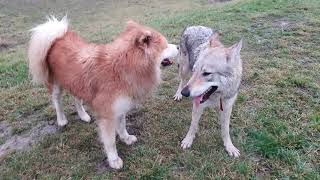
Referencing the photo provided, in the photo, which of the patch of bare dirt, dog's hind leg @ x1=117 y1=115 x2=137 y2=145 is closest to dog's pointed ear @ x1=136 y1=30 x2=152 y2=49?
dog's hind leg @ x1=117 y1=115 x2=137 y2=145

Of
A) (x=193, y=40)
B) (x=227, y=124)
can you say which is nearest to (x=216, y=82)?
(x=227, y=124)

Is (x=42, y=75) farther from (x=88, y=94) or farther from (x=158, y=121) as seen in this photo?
(x=158, y=121)

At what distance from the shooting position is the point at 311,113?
4.07m

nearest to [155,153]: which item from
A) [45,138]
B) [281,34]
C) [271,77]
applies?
[45,138]

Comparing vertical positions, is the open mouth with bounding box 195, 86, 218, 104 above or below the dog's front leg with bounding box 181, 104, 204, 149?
above

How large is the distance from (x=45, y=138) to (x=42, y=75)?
Result: 0.72 metres

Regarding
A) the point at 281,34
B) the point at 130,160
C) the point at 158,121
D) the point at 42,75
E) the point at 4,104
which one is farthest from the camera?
the point at 281,34

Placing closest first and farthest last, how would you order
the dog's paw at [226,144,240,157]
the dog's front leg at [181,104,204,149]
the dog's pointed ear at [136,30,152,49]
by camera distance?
the dog's pointed ear at [136,30,152,49] < the dog's paw at [226,144,240,157] < the dog's front leg at [181,104,204,149]

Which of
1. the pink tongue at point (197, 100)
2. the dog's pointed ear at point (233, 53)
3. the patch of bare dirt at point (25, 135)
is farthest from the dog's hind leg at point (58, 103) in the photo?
the dog's pointed ear at point (233, 53)

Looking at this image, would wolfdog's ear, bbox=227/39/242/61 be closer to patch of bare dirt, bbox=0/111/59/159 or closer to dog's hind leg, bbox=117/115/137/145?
dog's hind leg, bbox=117/115/137/145

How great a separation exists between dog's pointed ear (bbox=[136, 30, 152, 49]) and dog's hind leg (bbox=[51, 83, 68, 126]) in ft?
4.46

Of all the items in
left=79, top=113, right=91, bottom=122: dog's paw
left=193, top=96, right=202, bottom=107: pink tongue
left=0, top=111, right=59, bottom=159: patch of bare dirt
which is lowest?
left=0, top=111, right=59, bottom=159: patch of bare dirt

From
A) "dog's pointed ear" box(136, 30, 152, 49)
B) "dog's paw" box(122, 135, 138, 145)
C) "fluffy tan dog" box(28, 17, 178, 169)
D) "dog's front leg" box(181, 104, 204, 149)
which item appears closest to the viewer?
"dog's pointed ear" box(136, 30, 152, 49)

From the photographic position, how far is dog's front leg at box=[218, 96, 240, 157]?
11.3ft
